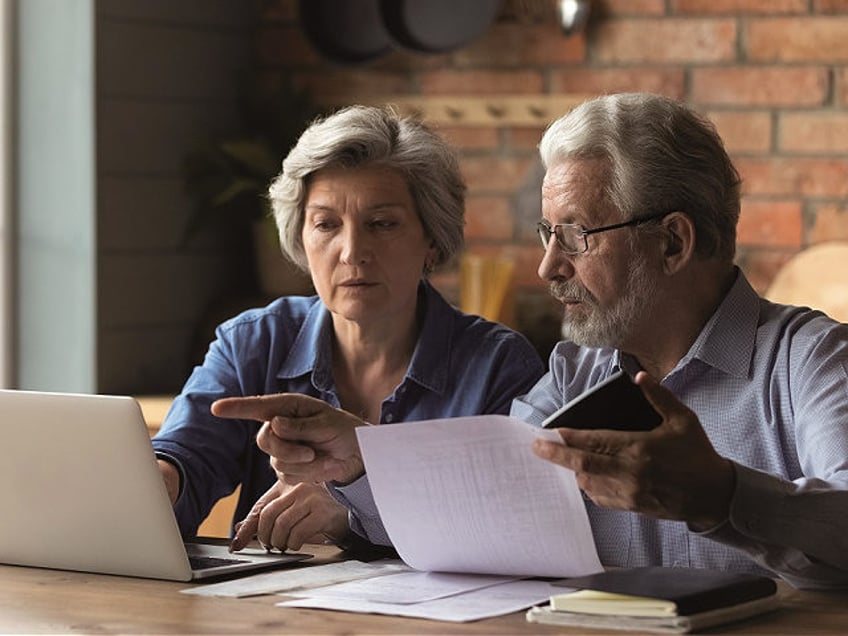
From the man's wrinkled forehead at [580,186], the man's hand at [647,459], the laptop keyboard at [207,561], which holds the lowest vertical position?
the laptop keyboard at [207,561]

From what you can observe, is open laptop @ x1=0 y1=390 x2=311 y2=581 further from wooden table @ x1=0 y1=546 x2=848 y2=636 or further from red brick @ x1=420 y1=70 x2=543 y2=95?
red brick @ x1=420 y1=70 x2=543 y2=95

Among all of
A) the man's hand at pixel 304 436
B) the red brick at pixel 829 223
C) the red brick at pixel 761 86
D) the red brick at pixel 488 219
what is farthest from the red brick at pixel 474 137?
the man's hand at pixel 304 436

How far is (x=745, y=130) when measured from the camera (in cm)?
364

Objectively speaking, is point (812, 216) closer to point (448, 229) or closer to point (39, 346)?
point (448, 229)

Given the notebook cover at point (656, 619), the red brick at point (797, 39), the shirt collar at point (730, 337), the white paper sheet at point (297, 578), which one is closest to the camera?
the notebook cover at point (656, 619)

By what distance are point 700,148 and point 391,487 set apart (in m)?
0.64

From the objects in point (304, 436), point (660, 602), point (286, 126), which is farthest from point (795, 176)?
point (660, 602)

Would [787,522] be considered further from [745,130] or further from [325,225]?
[745,130]

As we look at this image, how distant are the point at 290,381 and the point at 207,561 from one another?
25.6 inches

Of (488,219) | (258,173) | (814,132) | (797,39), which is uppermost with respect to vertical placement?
(797,39)

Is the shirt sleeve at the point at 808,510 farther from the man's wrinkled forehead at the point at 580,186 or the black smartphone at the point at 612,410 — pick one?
the man's wrinkled forehead at the point at 580,186

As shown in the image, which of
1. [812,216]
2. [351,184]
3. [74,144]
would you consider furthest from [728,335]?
[74,144]

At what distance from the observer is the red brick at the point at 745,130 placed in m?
3.62

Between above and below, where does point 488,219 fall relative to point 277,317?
above
